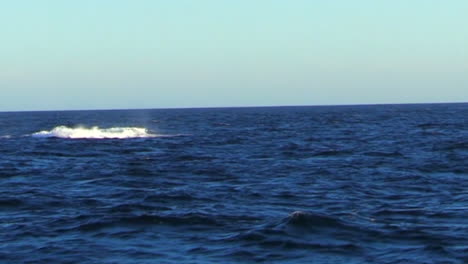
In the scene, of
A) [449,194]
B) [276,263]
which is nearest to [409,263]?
[276,263]

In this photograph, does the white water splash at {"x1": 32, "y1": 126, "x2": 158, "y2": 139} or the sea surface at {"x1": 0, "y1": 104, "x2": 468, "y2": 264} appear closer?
the sea surface at {"x1": 0, "y1": 104, "x2": 468, "y2": 264}

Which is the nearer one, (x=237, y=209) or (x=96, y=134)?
(x=237, y=209)

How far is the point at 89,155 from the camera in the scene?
45.0 meters

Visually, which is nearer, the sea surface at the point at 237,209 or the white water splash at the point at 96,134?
the sea surface at the point at 237,209

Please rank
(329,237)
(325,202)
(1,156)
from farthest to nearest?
(1,156), (325,202), (329,237)

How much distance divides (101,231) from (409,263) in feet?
24.3

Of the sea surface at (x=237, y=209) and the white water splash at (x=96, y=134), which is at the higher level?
the sea surface at (x=237, y=209)

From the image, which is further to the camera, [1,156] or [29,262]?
[1,156]

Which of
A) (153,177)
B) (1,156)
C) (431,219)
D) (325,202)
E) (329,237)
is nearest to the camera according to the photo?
(329,237)

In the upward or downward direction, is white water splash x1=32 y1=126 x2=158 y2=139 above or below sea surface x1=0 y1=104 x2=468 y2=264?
below

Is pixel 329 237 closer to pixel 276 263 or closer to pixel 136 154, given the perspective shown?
pixel 276 263

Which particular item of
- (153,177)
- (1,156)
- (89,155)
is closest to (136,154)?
(89,155)

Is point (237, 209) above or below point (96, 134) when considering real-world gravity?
above

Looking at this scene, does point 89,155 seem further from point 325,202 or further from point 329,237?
point 329,237
